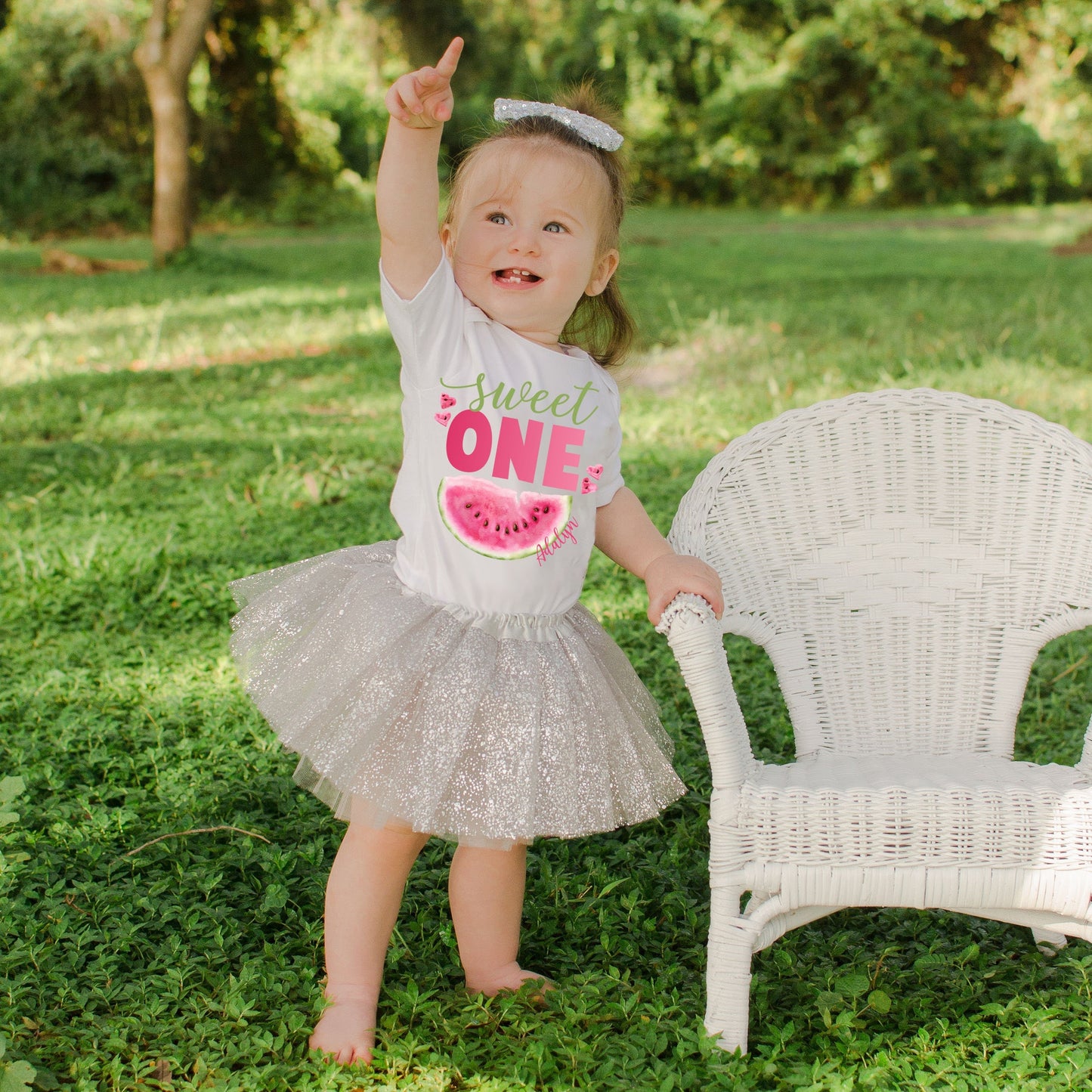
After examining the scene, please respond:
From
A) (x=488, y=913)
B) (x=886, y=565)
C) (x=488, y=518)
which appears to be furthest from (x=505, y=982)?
(x=886, y=565)

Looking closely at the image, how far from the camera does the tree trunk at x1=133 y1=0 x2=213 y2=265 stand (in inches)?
387

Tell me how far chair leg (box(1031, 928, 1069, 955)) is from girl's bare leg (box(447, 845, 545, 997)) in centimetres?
92

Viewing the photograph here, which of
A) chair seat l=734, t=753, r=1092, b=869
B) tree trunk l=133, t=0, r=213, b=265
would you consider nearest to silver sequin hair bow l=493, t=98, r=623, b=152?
chair seat l=734, t=753, r=1092, b=869

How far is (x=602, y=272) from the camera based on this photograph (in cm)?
198

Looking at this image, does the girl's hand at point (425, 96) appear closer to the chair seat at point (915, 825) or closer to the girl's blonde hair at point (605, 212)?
the girl's blonde hair at point (605, 212)

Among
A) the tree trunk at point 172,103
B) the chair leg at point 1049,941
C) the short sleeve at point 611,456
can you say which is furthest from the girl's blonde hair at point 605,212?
the tree trunk at point 172,103

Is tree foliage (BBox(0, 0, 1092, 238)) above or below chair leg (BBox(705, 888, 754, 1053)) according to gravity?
above

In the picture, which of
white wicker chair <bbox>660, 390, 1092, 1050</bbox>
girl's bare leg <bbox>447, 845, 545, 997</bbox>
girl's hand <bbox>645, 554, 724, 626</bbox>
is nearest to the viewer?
girl's hand <bbox>645, 554, 724, 626</bbox>

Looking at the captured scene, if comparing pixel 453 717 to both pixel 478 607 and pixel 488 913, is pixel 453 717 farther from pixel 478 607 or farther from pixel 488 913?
pixel 488 913

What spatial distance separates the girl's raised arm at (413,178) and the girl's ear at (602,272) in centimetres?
32

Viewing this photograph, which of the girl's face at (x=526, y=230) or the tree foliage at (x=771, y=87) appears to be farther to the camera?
the tree foliage at (x=771, y=87)

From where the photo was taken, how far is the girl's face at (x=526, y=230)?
1827 millimetres

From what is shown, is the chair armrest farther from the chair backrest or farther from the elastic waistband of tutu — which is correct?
the chair backrest

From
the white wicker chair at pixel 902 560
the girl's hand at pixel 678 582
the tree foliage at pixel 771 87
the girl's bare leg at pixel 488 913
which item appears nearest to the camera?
the girl's hand at pixel 678 582
